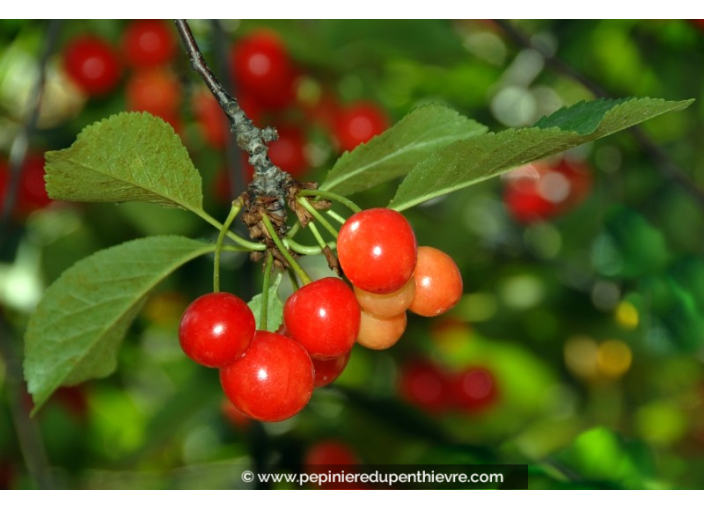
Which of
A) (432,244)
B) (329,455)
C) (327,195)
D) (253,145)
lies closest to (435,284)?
(327,195)

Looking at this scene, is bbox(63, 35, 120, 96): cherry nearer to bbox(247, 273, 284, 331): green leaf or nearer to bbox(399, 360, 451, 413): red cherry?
bbox(399, 360, 451, 413): red cherry

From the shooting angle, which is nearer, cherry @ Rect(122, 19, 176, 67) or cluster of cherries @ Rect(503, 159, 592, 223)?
cherry @ Rect(122, 19, 176, 67)

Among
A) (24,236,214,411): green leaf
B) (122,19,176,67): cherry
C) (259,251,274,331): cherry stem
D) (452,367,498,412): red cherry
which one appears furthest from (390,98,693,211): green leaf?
(452,367,498,412): red cherry

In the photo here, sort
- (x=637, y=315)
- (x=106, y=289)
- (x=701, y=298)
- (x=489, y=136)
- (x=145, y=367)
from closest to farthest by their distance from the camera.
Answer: (x=489, y=136)
(x=106, y=289)
(x=701, y=298)
(x=637, y=315)
(x=145, y=367)

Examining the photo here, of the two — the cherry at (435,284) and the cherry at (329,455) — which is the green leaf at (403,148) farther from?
the cherry at (329,455)

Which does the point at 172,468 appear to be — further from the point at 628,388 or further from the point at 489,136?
the point at 489,136
